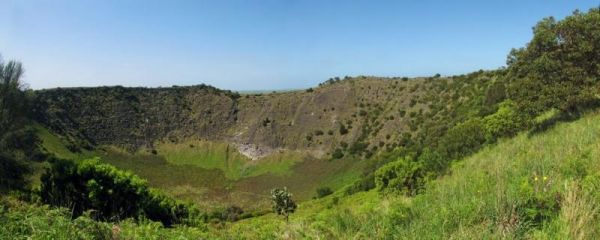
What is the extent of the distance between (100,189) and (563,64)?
907 inches

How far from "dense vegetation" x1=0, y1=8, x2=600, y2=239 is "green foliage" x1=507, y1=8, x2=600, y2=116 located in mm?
56

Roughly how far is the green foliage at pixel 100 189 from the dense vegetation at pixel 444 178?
6 centimetres

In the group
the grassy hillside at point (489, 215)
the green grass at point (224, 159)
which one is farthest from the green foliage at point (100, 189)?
the green grass at point (224, 159)

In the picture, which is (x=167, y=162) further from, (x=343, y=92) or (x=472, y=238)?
(x=472, y=238)

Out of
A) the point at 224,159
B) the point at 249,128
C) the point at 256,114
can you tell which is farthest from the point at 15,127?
the point at 256,114

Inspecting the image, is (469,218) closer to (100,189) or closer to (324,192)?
(100,189)

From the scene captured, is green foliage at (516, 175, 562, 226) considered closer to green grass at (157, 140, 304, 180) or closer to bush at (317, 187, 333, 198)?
bush at (317, 187, 333, 198)

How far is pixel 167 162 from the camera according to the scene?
83.7 meters

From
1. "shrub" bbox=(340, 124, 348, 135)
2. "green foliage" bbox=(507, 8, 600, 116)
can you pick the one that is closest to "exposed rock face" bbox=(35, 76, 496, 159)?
"shrub" bbox=(340, 124, 348, 135)

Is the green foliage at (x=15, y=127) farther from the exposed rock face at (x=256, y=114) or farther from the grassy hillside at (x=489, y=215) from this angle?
the exposed rock face at (x=256, y=114)

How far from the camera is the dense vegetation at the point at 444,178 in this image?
5.07 meters

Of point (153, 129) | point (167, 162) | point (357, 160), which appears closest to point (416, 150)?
point (357, 160)

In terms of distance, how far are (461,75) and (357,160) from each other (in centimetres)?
2355

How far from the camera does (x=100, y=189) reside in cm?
2220
